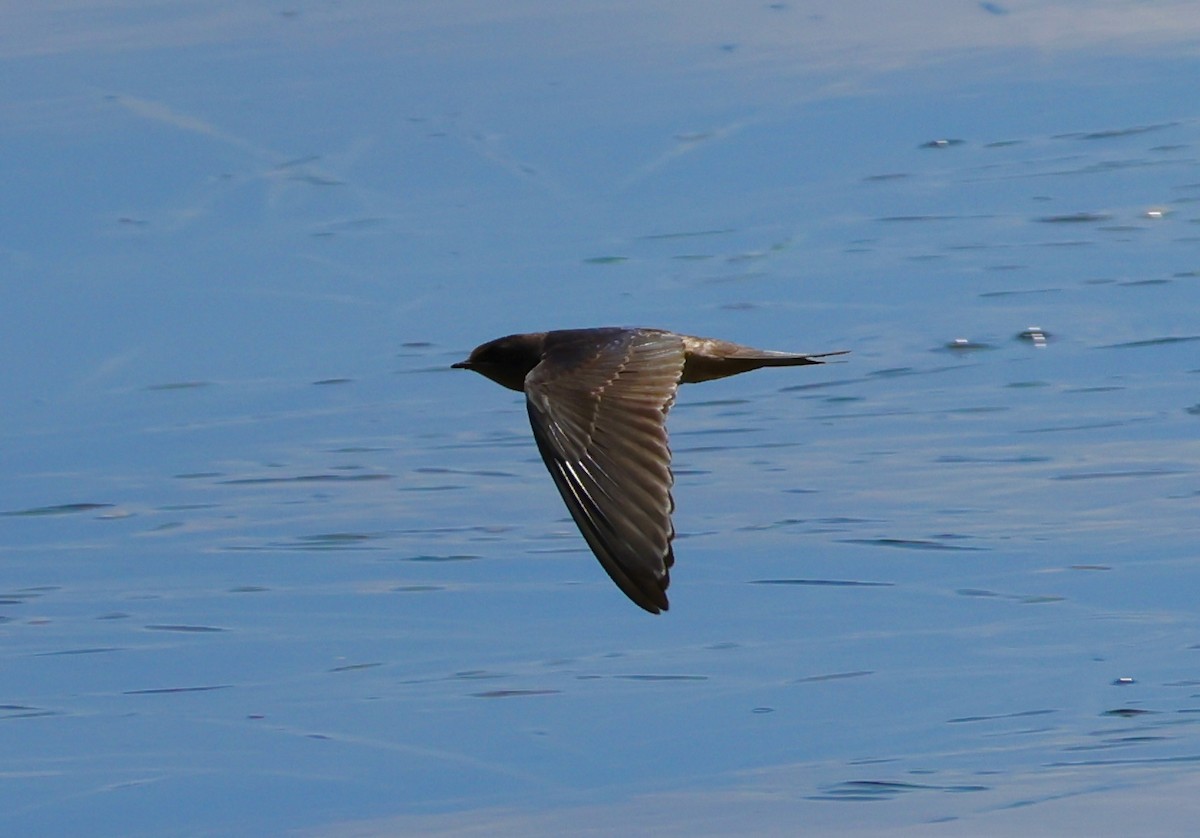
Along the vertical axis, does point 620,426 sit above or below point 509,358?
above

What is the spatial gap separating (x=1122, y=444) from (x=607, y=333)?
201cm

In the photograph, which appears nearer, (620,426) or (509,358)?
(620,426)

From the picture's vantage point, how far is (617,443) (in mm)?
4188

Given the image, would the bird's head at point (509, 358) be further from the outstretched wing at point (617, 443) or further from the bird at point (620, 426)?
the outstretched wing at point (617, 443)

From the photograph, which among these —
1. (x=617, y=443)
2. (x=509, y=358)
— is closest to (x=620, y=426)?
(x=617, y=443)

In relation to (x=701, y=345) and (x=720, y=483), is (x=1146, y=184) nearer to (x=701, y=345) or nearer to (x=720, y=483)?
(x=720, y=483)

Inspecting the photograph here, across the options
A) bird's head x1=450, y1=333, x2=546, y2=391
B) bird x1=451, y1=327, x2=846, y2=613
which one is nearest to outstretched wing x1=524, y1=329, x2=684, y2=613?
bird x1=451, y1=327, x2=846, y2=613

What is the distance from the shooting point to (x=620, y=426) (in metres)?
4.25

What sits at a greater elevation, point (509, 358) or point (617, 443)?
point (617, 443)

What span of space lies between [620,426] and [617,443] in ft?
0.22

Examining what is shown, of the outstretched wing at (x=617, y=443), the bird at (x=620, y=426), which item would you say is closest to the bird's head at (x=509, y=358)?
the bird at (x=620, y=426)

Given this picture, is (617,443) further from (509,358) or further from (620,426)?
(509,358)

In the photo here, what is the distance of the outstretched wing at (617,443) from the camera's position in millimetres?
3898

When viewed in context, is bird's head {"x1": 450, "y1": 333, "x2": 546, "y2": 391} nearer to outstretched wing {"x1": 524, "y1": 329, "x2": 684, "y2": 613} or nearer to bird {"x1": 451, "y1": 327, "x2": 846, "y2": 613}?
bird {"x1": 451, "y1": 327, "x2": 846, "y2": 613}
